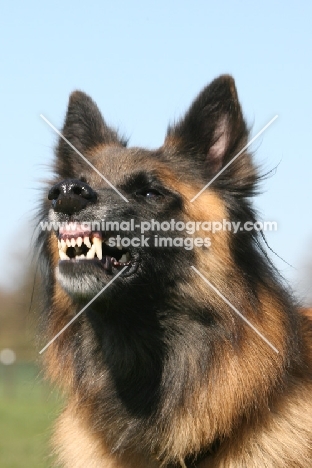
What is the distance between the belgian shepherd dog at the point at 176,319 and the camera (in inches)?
195

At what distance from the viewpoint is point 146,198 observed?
522 centimetres

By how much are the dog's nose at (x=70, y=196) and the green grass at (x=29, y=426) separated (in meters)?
1.78

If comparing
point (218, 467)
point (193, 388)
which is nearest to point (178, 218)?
point (193, 388)

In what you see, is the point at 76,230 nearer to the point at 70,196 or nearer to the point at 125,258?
the point at 70,196

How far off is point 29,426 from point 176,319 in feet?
38.4

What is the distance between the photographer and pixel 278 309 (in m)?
5.29

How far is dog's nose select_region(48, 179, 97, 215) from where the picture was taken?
15.6ft

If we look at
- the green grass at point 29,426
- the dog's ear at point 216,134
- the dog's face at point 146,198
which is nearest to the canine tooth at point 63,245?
the dog's face at point 146,198

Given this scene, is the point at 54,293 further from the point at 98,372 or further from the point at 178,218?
the point at 178,218

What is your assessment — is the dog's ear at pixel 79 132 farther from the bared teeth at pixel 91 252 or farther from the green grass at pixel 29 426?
the green grass at pixel 29 426

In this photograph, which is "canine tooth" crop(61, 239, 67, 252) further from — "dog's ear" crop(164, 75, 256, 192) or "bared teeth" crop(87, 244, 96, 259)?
"dog's ear" crop(164, 75, 256, 192)

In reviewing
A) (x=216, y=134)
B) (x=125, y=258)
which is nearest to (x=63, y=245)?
(x=125, y=258)

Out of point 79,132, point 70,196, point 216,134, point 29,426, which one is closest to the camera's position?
point 70,196

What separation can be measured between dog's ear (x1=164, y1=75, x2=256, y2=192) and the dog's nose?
119 cm
